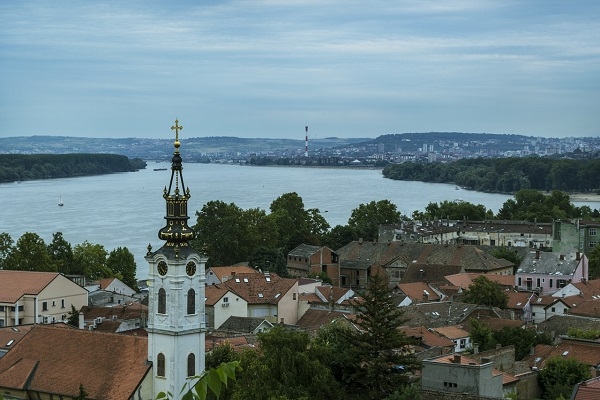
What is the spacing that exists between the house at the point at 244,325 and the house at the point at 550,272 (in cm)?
1876

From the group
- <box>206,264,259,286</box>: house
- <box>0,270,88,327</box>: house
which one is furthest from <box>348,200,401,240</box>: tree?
<box>0,270,88,327</box>: house

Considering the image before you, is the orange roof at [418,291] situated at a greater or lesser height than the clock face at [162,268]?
lesser

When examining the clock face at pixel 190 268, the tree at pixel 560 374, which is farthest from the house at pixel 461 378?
the clock face at pixel 190 268

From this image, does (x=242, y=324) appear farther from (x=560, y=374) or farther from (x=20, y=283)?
(x=560, y=374)

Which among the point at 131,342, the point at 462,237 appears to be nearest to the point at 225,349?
the point at 131,342

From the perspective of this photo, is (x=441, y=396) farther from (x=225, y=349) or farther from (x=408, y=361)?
(x=225, y=349)

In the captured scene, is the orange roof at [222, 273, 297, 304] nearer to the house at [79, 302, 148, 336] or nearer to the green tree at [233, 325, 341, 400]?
the house at [79, 302, 148, 336]

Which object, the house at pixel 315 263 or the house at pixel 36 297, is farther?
the house at pixel 315 263

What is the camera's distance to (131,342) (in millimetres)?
23969

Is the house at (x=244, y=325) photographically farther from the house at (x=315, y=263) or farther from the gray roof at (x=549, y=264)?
the house at (x=315, y=263)

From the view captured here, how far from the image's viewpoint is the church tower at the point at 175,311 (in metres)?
22.9

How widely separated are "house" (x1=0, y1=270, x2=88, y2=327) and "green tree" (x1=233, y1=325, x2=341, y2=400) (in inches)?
669

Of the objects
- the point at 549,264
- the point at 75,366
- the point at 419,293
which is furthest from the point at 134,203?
the point at 75,366

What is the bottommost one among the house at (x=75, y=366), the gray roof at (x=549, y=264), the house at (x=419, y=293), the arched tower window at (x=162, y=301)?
the house at (x=419, y=293)
